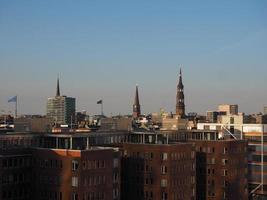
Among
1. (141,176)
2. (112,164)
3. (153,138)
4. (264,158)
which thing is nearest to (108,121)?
(153,138)

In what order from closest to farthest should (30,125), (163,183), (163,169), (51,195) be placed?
(51,195) → (163,183) → (163,169) → (30,125)

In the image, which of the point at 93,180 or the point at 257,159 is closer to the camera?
the point at 93,180

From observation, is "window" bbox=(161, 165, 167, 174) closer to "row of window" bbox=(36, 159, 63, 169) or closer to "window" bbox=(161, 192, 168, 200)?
"window" bbox=(161, 192, 168, 200)

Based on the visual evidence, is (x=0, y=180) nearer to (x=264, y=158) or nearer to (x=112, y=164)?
(x=112, y=164)

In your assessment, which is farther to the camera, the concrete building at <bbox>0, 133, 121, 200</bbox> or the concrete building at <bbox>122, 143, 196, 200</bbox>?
the concrete building at <bbox>122, 143, 196, 200</bbox>

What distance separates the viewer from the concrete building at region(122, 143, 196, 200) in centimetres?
9656

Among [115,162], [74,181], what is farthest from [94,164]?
[115,162]

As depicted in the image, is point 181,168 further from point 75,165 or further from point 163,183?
point 75,165

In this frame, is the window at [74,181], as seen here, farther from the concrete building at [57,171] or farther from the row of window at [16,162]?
the row of window at [16,162]

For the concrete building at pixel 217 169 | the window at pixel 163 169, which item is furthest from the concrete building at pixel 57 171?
the concrete building at pixel 217 169

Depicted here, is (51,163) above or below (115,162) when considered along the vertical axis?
above

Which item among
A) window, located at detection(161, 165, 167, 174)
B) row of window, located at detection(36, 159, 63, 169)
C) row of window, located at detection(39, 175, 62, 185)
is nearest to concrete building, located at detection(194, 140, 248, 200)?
window, located at detection(161, 165, 167, 174)

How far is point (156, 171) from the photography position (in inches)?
3819

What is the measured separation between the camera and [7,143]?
87750 mm
